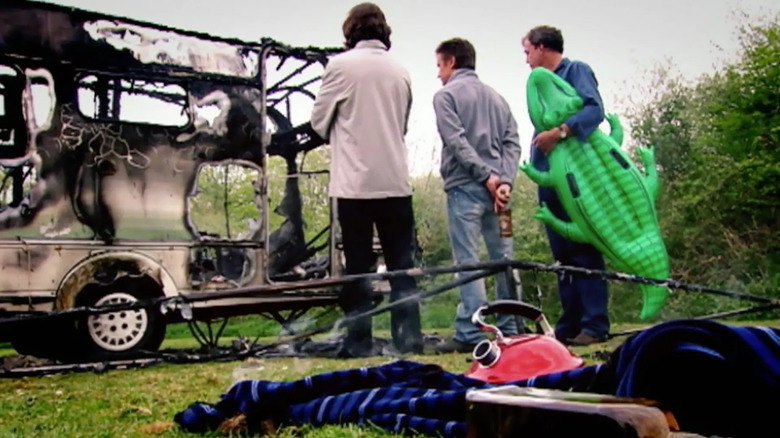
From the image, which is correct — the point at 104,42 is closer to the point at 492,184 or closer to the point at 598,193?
the point at 492,184

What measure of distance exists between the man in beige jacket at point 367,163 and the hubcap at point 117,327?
97 centimetres

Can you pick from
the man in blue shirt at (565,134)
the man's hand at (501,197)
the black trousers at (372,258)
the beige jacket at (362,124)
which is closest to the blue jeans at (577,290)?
the man in blue shirt at (565,134)

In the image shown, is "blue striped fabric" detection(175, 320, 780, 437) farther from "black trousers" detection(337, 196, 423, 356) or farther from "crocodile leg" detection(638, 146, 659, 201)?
"crocodile leg" detection(638, 146, 659, 201)

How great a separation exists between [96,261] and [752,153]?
221 inches

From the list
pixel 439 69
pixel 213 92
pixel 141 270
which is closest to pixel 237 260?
pixel 141 270

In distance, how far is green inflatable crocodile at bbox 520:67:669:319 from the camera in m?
3.34

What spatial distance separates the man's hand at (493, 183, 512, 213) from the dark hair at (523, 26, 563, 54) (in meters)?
0.72

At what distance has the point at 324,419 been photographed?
1.27 m

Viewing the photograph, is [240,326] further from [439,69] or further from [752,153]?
[752,153]

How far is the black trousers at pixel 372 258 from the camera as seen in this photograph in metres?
2.67

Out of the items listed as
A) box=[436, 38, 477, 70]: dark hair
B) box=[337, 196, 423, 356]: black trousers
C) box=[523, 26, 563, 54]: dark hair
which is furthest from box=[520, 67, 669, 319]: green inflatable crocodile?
box=[337, 196, 423, 356]: black trousers

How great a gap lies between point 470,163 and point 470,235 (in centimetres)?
26

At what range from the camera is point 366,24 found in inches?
110

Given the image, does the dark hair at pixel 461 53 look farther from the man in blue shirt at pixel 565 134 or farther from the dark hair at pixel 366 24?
the dark hair at pixel 366 24
